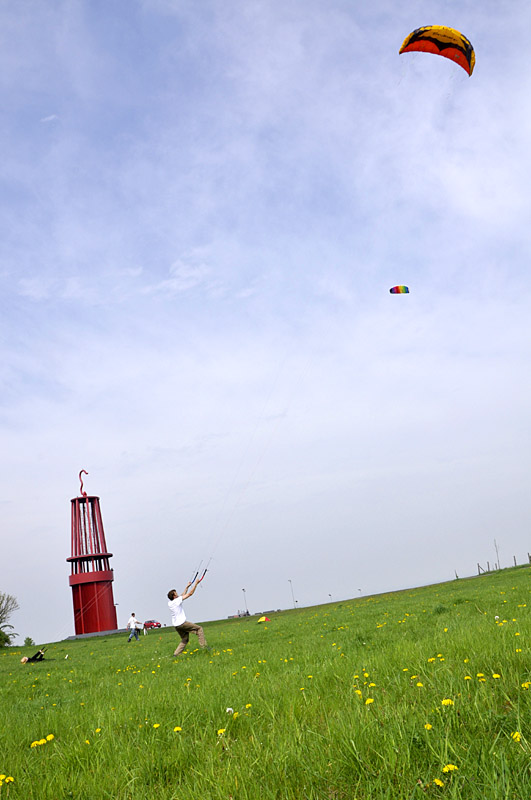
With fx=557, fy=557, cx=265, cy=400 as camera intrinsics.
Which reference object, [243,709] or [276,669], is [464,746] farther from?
[276,669]

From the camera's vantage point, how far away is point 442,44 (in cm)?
2236

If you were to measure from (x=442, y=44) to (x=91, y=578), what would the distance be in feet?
188

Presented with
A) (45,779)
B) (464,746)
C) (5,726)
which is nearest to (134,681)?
(5,726)

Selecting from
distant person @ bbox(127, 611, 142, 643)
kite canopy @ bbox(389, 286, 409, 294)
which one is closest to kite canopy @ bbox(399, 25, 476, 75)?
kite canopy @ bbox(389, 286, 409, 294)

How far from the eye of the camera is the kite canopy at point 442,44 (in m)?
21.9

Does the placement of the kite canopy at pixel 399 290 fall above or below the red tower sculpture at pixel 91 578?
above

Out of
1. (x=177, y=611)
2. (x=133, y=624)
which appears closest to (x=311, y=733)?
(x=177, y=611)

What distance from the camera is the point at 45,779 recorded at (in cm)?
484

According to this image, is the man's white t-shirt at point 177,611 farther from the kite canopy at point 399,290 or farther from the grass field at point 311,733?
the kite canopy at point 399,290

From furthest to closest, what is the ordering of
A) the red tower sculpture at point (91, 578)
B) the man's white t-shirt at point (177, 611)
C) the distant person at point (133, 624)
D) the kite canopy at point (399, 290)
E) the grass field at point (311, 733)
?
the red tower sculpture at point (91, 578), the distant person at point (133, 624), the kite canopy at point (399, 290), the man's white t-shirt at point (177, 611), the grass field at point (311, 733)

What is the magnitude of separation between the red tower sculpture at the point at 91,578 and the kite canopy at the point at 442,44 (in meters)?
54.3

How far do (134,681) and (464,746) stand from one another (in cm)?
882

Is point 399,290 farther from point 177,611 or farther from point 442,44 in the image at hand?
point 177,611

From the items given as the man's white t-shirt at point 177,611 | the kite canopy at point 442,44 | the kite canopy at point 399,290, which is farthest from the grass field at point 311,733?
the kite canopy at point 442,44
